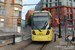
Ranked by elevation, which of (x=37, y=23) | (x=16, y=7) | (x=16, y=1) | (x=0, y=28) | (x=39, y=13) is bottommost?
(x=0, y=28)

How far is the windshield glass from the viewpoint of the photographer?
928 cm

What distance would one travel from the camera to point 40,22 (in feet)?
30.8

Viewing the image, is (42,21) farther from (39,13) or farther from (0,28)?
(0,28)

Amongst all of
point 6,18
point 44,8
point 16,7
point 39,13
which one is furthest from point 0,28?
point 44,8

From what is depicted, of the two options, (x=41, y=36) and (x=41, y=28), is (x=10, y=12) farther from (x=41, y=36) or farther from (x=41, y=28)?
(x=41, y=36)

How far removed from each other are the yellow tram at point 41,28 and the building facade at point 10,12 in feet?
56.2

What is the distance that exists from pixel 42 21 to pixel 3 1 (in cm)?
2051

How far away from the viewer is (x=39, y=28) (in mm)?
9227

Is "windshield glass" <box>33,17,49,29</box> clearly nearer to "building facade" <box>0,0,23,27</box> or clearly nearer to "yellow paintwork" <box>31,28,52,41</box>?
"yellow paintwork" <box>31,28,52,41</box>

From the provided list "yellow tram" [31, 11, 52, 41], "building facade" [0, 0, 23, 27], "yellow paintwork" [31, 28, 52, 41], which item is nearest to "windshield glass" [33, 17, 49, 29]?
"yellow tram" [31, 11, 52, 41]

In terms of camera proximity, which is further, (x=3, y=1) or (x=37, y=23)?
(x=3, y=1)

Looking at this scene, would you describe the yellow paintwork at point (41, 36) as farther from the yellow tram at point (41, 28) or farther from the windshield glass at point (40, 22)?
the windshield glass at point (40, 22)

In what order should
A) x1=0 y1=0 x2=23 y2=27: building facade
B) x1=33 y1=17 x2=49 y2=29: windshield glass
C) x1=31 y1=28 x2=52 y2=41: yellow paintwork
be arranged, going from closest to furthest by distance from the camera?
1. x1=31 y1=28 x2=52 y2=41: yellow paintwork
2. x1=33 y1=17 x2=49 y2=29: windshield glass
3. x1=0 y1=0 x2=23 y2=27: building facade

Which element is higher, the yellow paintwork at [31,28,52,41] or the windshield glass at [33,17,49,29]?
the windshield glass at [33,17,49,29]
